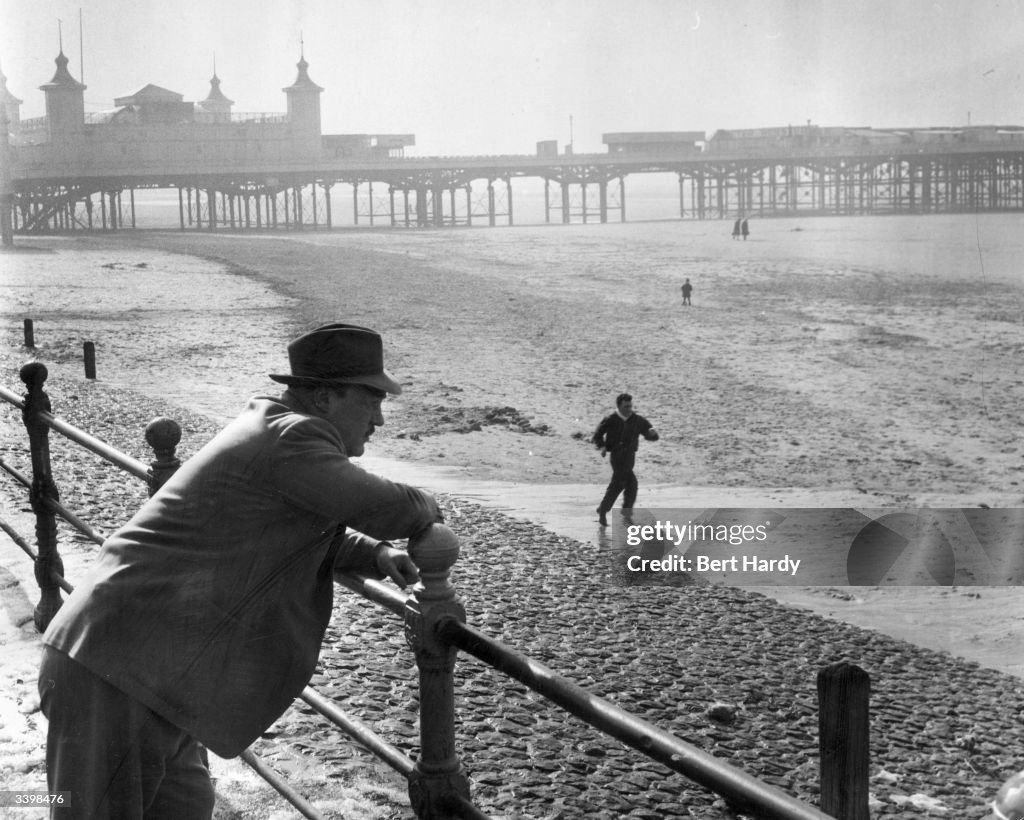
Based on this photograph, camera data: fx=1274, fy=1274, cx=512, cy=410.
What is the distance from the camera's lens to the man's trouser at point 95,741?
6.72 feet

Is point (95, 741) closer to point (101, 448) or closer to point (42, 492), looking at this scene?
point (101, 448)

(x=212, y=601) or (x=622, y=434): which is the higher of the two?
(x=212, y=601)

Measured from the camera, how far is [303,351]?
2137mm

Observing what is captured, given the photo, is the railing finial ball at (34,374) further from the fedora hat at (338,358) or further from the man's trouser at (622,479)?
the man's trouser at (622,479)

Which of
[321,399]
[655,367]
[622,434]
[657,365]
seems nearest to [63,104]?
[657,365]

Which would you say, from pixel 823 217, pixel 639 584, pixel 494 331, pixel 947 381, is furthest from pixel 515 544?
pixel 823 217

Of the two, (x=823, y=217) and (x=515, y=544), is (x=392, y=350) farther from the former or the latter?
(x=823, y=217)

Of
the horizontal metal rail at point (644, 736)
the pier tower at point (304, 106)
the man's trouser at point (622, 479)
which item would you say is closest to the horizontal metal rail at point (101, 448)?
the horizontal metal rail at point (644, 736)

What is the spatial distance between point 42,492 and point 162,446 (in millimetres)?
1415

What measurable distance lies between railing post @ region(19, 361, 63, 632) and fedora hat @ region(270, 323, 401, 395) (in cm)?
200

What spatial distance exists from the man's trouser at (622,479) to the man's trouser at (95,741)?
6249 millimetres

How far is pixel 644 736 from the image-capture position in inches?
60.4

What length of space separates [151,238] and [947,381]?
35717 millimetres

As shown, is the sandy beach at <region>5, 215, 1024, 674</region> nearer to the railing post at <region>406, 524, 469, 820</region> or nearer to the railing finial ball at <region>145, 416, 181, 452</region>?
the railing finial ball at <region>145, 416, 181, 452</region>
